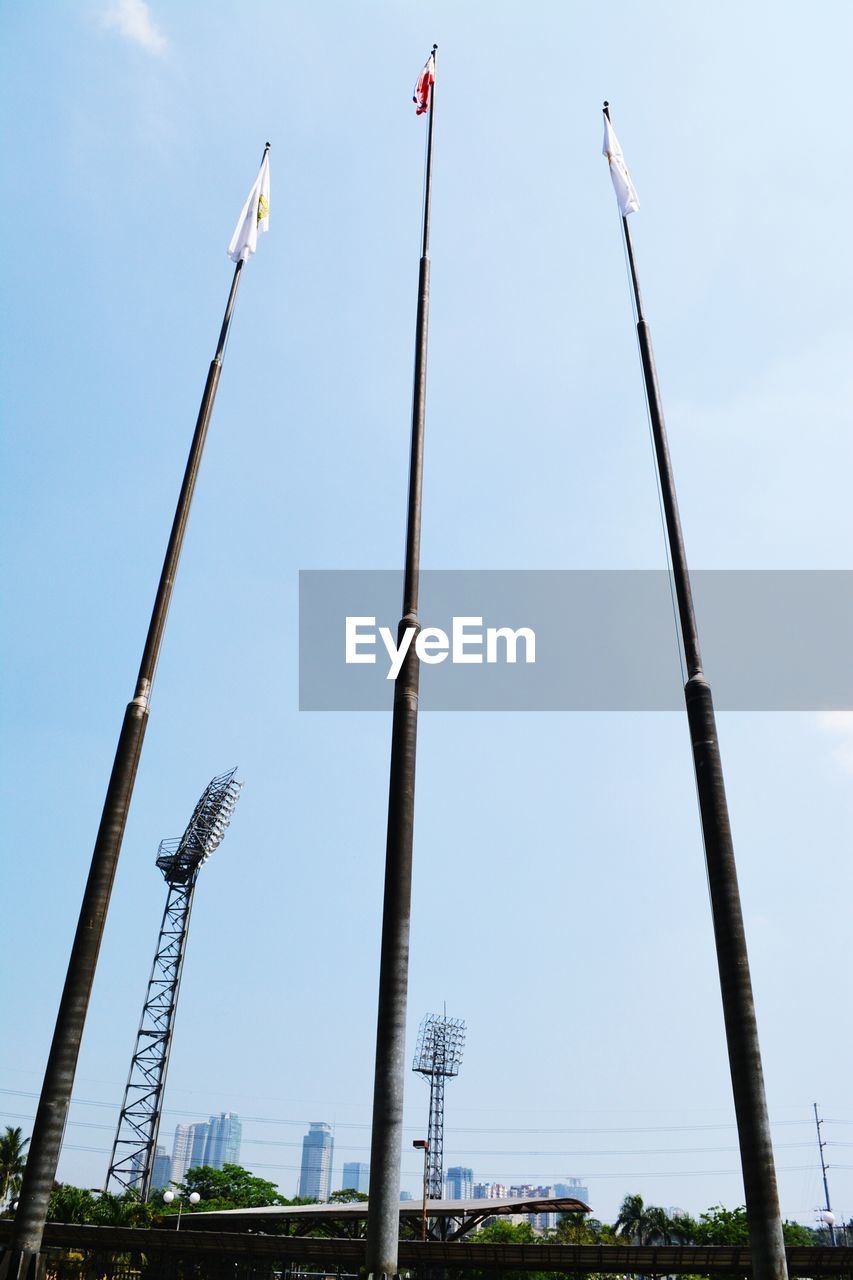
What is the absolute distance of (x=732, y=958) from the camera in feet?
43.7

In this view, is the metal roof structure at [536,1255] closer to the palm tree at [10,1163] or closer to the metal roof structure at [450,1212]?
the metal roof structure at [450,1212]

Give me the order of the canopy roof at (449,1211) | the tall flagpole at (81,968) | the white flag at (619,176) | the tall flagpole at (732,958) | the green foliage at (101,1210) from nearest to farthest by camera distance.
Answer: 1. the tall flagpole at (732,958)
2. the tall flagpole at (81,968)
3. the white flag at (619,176)
4. the canopy roof at (449,1211)
5. the green foliage at (101,1210)

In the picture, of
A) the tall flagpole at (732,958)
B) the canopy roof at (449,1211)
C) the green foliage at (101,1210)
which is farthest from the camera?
the green foliage at (101,1210)

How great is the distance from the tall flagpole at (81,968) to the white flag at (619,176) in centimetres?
1251

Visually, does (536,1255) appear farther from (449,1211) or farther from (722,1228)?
(722,1228)

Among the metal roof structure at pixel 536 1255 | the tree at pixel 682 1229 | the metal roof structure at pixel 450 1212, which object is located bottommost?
the metal roof structure at pixel 536 1255

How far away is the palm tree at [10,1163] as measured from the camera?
7556cm

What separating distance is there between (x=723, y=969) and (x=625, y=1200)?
120m

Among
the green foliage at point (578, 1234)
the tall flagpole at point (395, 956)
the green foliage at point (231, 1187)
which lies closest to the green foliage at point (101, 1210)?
the green foliage at point (231, 1187)

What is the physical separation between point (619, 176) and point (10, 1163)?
84.7 m

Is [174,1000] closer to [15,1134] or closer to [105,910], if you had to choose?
[15,1134]

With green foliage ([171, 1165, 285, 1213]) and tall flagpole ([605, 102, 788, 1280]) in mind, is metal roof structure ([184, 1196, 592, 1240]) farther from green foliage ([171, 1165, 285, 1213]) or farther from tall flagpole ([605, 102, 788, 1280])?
green foliage ([171, 1165, 285, 1213])

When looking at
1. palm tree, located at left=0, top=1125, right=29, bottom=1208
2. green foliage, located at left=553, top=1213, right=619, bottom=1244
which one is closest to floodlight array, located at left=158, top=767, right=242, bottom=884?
palm tree, located at left=0, top=1125, right=29, bottom=1208

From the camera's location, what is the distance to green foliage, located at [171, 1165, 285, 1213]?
10719 centimetres
